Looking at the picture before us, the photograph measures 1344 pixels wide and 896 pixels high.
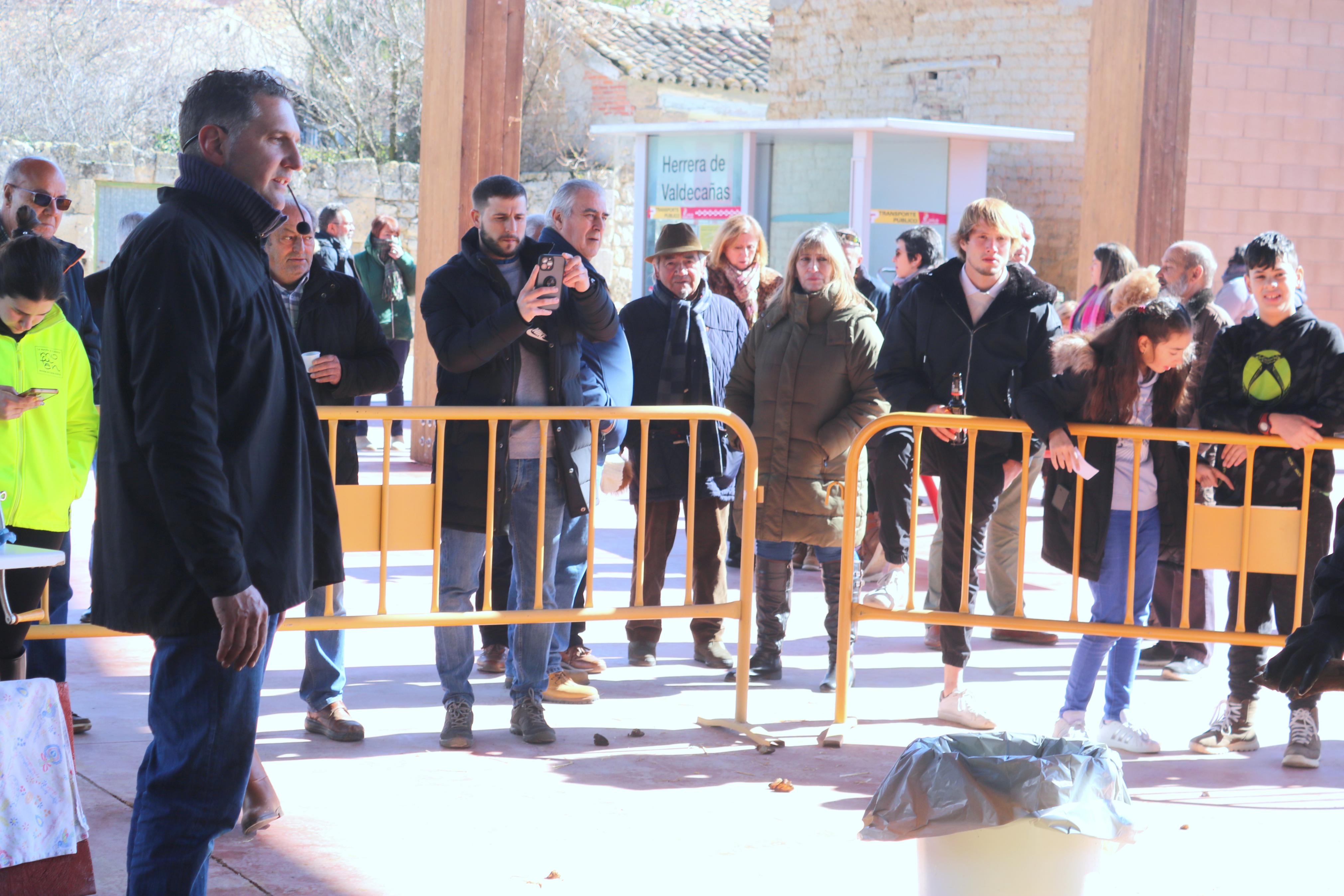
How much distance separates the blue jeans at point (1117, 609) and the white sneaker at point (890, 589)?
2043mm

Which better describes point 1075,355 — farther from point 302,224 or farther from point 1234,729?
point 302,224

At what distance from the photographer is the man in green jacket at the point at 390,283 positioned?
12.8 meters

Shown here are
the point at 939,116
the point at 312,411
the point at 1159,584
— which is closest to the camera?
the point at 312,411

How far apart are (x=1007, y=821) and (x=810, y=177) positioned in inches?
467

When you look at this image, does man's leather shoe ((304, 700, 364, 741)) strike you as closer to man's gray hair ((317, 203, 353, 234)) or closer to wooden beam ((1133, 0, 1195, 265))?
man's gray hair ((317, 203, 353, 234))

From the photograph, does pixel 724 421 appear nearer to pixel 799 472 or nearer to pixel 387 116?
pixel 799 472

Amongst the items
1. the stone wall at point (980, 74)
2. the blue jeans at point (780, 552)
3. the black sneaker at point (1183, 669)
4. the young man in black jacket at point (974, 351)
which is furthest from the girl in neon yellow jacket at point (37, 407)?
the stone wall at point (980, 74)

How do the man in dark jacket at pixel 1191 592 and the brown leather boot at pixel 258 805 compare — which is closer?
the brown leather boot at pixel 258 805

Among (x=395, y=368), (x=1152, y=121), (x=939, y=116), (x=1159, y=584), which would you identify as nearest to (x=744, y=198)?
(x=1152, y=121)

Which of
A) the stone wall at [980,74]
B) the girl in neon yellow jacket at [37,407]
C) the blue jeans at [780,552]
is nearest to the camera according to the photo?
the girl in neon yellow jacket at [37,407]

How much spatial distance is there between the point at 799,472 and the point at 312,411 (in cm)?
339

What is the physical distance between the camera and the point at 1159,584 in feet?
21.6

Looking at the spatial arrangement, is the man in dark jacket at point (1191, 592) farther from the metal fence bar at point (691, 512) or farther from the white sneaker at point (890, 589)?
the metal fence bar at point (691, 512)

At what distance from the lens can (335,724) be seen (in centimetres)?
514
